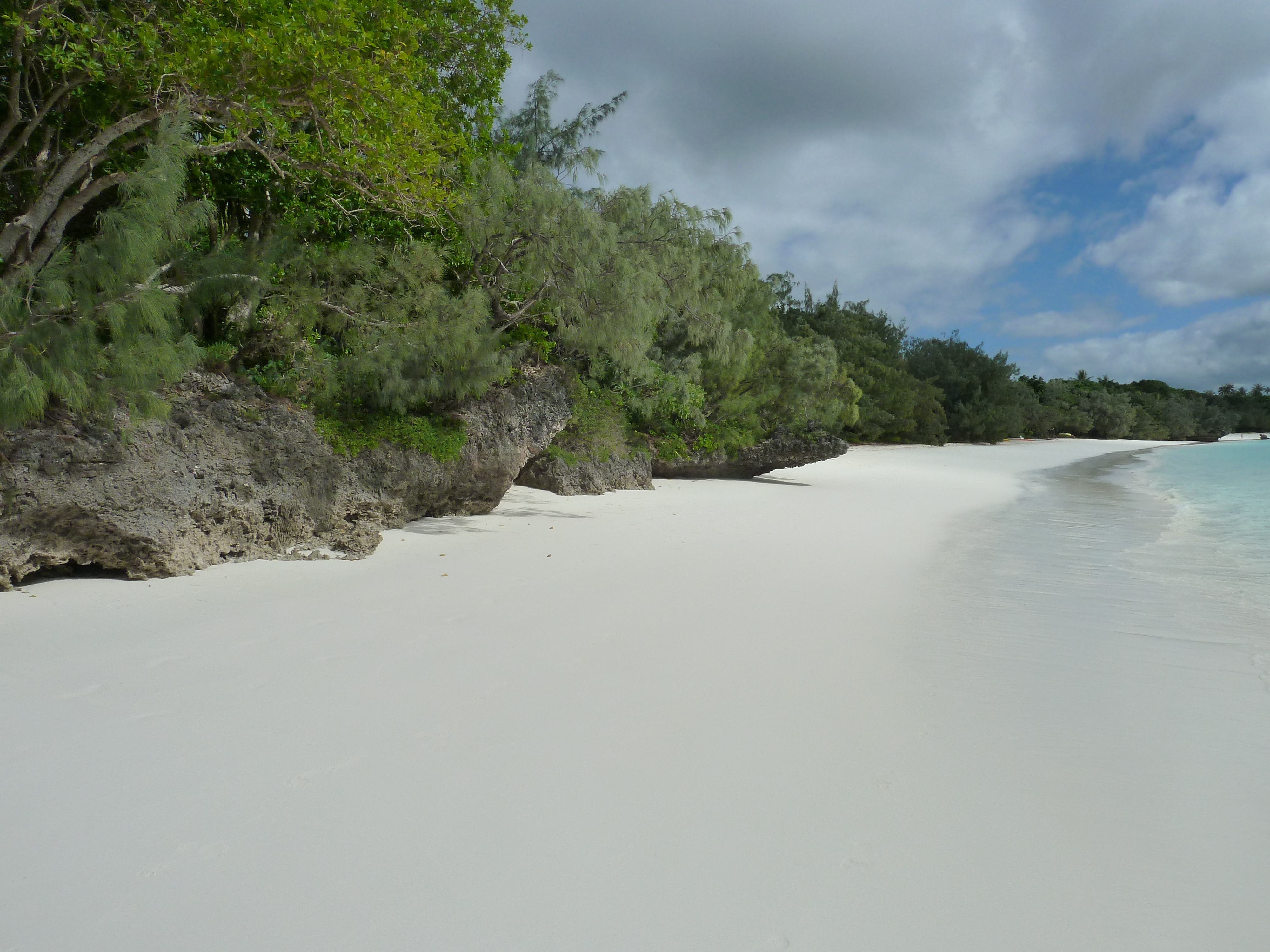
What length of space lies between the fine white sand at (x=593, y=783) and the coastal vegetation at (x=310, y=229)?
8.74ft

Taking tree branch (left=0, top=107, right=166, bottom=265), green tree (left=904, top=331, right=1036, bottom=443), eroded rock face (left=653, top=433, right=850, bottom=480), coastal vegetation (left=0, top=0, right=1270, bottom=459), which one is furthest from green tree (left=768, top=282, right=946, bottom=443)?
tree branch (left=0, top=107, right=166, bottom=265)

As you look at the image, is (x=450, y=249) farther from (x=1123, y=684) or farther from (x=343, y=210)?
(x=1123, y=684)

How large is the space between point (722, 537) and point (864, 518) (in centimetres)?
340

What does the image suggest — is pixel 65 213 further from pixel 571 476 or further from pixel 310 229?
pixel 571 476

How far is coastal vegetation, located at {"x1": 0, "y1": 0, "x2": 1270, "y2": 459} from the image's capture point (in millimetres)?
5656

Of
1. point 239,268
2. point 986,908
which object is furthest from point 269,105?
point 986,908

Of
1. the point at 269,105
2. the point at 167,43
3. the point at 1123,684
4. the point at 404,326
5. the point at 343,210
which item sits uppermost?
the point at 167,43

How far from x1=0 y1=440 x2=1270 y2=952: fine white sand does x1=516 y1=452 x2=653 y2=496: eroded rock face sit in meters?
7.51

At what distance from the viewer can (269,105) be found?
6.84m

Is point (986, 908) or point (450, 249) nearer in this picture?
point (986, 908)

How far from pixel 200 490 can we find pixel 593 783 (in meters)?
5.22

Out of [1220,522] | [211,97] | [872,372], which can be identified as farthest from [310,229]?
[872,372]

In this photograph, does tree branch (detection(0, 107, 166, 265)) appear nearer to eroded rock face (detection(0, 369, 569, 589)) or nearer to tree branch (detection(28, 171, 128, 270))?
tree branch (detection(28, 171, 128, 270))

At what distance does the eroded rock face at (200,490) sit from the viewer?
5430 mm
